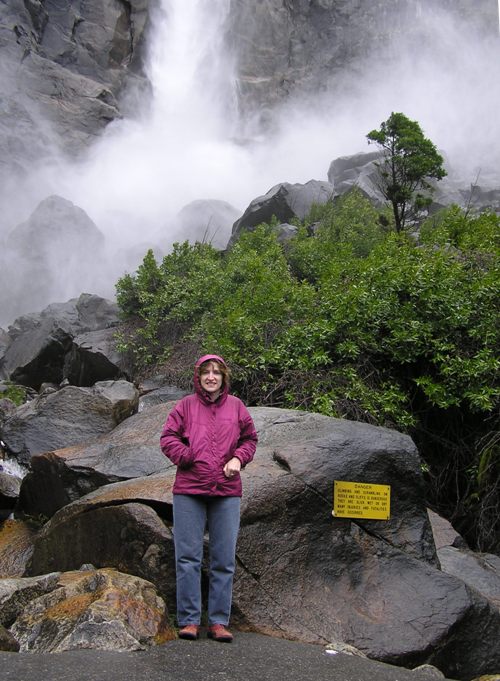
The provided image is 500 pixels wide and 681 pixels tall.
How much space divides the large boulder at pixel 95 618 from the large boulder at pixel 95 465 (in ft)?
6.84

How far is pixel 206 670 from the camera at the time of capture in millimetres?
3580

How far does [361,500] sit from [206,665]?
223 centimetres

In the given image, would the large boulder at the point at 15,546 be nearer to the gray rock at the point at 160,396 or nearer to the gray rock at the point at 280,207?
the gray rock at the point at 160,396

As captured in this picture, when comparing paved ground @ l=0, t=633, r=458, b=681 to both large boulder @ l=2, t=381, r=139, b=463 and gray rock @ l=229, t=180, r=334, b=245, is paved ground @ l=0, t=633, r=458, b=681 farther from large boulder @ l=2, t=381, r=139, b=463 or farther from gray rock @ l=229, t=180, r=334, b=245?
gray rock @ l=229, t=180, r=334, b=245

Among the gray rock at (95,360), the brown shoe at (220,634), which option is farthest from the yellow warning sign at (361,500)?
the gray rock at (95,360)

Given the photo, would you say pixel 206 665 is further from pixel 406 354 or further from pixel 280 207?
pixel 280 207

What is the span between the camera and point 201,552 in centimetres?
430

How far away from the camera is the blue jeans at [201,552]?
13.8ft

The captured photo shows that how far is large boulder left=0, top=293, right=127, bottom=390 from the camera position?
15.5m

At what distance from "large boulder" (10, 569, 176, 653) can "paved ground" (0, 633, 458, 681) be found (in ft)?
0.37

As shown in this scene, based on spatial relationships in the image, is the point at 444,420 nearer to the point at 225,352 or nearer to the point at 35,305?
the point at 225,352

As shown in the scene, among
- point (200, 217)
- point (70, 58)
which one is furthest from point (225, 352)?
point (70, 58)

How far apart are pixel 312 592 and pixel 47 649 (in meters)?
2.10

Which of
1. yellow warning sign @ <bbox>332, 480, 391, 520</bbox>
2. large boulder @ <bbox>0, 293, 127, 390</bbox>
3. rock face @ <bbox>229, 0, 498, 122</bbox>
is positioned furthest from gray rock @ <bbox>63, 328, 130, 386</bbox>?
rock face @ <bbox>229, 0, 498, 122</bbox>
